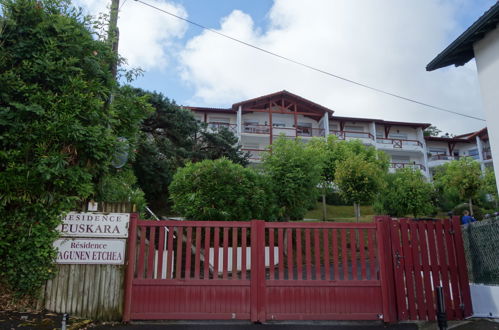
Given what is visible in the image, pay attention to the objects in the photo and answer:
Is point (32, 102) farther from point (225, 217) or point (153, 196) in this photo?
point (153, 196)

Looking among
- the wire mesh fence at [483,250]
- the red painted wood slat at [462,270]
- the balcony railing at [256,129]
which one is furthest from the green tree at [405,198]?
the red painted wood slat at [462,270]

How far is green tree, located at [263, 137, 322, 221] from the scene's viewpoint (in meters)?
15.5

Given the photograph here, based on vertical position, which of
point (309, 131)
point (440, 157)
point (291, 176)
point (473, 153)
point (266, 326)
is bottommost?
point (266, 326)

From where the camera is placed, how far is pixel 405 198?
23469 mm

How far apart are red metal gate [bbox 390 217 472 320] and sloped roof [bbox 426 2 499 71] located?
406 cm

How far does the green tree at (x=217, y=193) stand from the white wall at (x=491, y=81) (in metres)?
7.81

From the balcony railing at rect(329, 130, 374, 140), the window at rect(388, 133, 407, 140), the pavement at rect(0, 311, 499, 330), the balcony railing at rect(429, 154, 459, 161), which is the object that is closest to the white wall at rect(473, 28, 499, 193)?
the pavement at rect(0, 311, 499, 330)

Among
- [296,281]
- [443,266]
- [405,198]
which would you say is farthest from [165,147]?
[443,266]

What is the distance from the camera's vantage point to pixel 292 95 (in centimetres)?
3516

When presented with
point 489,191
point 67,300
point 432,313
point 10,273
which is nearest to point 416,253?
point 432,313

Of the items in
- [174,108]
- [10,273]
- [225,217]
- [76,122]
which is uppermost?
[174,108]

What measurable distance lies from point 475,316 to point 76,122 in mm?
7657

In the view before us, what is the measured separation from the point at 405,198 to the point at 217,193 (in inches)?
603

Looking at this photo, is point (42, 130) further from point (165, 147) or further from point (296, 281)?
point (165, 147)
